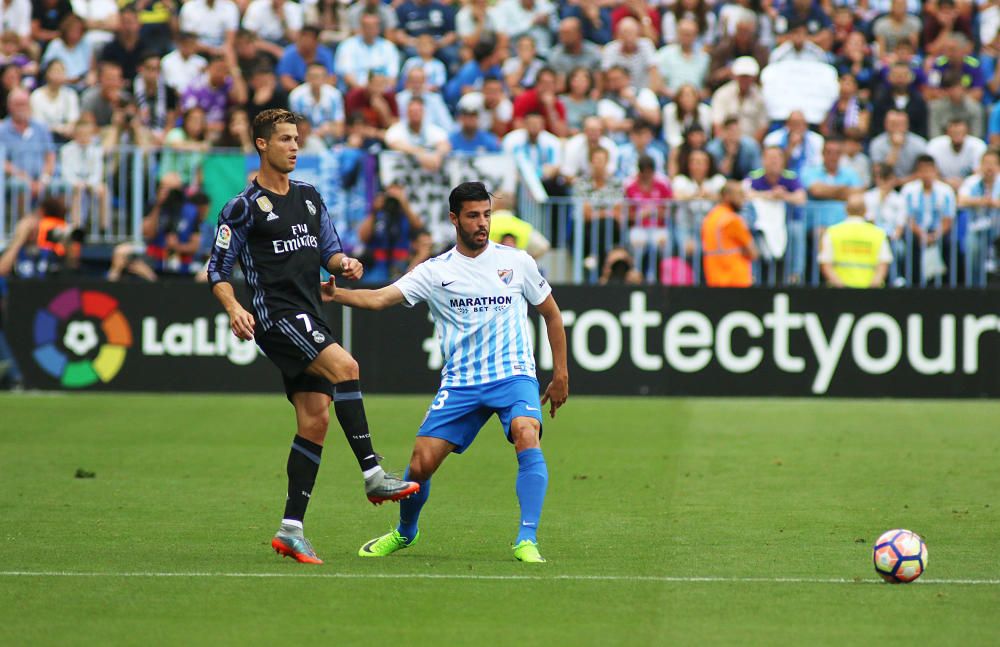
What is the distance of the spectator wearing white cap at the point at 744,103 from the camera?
21.1 meters

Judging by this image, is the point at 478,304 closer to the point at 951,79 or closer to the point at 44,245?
the point at 44,245

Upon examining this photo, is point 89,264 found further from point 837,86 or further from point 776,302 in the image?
point 837,86

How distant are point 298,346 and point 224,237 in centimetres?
68

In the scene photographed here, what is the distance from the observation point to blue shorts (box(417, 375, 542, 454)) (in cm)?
830

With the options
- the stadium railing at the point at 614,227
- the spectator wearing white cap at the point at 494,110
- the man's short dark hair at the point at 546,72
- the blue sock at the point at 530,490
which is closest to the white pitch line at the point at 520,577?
the blue sock at the point at 530,490

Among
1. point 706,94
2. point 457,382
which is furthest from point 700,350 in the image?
point 457,382

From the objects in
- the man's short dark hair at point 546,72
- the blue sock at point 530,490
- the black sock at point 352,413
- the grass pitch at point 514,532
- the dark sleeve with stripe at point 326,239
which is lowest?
the grass pitch at point 514,532

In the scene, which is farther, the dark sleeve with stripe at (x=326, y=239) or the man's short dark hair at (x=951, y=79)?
the man's short dark hair at (x=951, y=79)

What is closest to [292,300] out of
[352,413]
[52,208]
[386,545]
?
[352,413]

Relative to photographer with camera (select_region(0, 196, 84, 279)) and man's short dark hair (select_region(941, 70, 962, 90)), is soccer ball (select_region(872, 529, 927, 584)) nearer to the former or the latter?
photographer with camera (select_region(0, 196, 84, 279))

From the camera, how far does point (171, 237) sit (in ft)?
63.8

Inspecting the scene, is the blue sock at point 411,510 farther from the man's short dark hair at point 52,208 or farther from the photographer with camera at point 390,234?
the man's short dark hair at point 52,208

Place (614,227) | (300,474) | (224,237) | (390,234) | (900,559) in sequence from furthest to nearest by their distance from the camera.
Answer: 1. (390,234)
2. (614,227)
3. (300,474)
4. (224,237)
5. (900,559)

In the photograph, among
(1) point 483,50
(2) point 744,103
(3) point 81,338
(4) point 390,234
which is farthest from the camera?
(1) point 483,50
